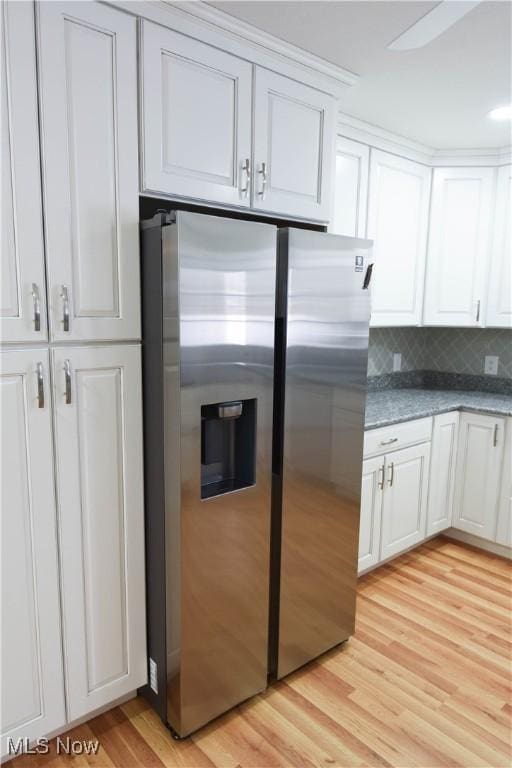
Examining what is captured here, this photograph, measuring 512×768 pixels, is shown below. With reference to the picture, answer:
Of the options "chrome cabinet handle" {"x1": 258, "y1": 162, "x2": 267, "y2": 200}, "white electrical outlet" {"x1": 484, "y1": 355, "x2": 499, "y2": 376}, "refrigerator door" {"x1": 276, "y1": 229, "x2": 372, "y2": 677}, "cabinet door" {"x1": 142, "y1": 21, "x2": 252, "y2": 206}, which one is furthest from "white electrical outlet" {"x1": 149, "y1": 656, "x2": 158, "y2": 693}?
"white electrical outlet" {"x1": 484, "y1": 355, "x2": 499, "y2": 376}

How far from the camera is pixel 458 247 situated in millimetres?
3057

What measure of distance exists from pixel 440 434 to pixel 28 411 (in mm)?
2274

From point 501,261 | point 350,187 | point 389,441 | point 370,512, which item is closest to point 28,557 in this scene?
point 370,512

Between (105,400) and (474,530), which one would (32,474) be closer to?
(105,400)

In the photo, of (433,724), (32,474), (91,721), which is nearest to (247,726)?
(91,721)

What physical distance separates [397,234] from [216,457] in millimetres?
1790

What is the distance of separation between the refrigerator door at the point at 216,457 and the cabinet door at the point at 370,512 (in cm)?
82

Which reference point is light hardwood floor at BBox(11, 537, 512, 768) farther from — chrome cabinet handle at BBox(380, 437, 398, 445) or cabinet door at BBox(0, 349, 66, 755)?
chrome cabinet handle at BBox(380, 437, 398, 445)

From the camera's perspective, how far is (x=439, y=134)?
2715mm

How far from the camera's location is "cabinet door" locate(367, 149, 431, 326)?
105 inches

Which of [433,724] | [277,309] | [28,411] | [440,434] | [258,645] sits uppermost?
[277,309]

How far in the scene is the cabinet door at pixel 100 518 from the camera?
4.96 ft

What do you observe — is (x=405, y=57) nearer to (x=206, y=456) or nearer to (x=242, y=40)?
(x=242, y=40)

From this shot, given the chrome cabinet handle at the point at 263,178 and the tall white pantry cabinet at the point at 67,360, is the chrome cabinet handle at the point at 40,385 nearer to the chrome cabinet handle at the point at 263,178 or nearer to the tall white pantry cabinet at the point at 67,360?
the tall white pantry cabinet at the point at 67,360
